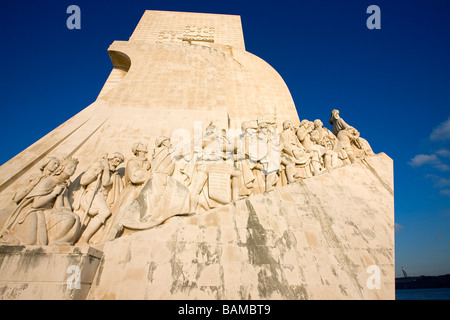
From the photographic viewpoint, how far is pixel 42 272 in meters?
2.73

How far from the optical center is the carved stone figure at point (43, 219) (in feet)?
10.8

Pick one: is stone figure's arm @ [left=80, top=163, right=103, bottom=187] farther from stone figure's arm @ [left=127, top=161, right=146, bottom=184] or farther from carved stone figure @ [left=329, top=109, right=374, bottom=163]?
carved stone figure @ [left=329, top=109, right=374, bottom=163]

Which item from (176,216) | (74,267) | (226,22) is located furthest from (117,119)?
(226,22)

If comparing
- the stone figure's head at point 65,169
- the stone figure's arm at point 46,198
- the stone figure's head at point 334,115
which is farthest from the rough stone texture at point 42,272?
the stone figure's head at point 334,115

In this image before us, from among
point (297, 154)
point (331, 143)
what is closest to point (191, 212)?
point (297, 154)

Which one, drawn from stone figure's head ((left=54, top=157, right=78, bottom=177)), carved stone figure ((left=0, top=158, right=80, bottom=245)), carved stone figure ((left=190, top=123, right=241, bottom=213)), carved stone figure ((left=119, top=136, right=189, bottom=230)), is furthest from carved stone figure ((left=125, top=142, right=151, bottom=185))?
carved stone figure ((left=0, top=158, right=80, bottom=245))

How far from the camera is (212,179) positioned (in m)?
4.81

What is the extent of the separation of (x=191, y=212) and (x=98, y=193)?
1.69 metres

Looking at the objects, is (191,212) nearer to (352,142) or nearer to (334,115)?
(352,142)

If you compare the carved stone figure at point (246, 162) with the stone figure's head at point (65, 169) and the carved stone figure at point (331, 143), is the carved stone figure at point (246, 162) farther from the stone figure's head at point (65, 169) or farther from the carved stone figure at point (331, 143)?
the stone figure's head at point (65, 169)

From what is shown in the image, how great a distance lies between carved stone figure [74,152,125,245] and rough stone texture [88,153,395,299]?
1.04m
